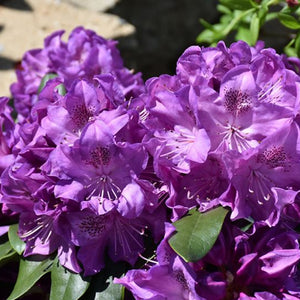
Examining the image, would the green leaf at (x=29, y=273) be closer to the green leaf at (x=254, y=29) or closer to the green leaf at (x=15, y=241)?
the green leaf at (x=15, y=241)

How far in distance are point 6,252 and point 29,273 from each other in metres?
0.08

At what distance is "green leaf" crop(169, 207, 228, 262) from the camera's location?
0.98m

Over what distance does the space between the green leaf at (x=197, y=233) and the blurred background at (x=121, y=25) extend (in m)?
2.17

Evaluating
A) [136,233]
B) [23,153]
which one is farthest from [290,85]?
[23,153]

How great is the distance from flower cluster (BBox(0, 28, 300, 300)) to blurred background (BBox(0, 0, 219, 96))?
1996 mm

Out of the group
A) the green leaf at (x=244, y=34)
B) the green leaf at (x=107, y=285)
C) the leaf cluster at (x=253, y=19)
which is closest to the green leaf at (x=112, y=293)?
the green leaf at (x=107, y=285)

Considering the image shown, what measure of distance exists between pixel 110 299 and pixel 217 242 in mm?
239

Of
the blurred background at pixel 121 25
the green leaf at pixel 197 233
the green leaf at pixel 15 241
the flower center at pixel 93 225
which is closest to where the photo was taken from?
the green leaf at pixel 197 233

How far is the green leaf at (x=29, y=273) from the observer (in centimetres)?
119

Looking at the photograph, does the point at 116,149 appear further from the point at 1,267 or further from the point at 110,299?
the point at 1,267

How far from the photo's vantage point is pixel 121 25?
3.45 metres

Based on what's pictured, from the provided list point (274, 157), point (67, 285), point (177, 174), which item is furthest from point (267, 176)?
point (67, 285)

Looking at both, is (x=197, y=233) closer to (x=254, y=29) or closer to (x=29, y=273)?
(x=29, y=273)

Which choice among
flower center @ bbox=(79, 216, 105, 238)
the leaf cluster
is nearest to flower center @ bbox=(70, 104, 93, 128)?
flower center @ bbox=(79, 216, 105, 238)
